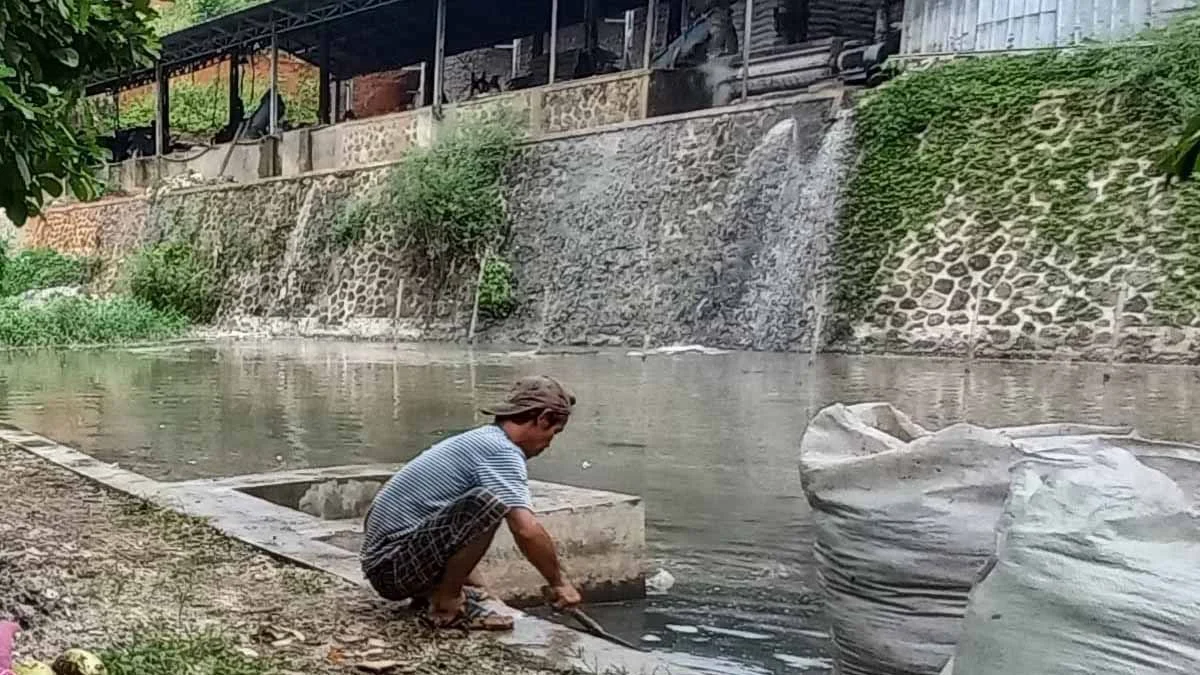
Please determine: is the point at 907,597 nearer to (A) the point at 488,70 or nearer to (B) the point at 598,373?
(B) the point at 598,373

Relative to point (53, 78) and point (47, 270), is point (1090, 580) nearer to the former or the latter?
point (53, 78)

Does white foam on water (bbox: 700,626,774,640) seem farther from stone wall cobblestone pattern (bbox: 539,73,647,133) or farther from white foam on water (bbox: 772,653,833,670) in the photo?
stone wall cobblestone pattern (bbox: 539,73,647,133)

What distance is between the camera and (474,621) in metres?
3.86

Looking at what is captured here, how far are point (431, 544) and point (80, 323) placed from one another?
19.7 m

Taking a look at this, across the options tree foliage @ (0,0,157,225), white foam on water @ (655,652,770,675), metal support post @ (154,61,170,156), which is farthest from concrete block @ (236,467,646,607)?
metal support post @ (154,61,170,156)

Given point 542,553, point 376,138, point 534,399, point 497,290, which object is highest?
point 376,138

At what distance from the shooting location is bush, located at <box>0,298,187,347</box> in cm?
2106

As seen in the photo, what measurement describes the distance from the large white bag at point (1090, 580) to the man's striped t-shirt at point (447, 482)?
1894mm

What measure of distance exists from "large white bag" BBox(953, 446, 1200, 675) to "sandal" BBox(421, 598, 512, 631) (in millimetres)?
1913

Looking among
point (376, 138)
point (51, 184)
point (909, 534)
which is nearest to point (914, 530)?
point (909, 534)

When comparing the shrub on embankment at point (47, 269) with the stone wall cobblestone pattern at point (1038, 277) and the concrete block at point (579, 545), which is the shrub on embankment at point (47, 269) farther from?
the concrete block at point (579, 545)

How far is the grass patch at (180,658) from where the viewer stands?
3260 mm

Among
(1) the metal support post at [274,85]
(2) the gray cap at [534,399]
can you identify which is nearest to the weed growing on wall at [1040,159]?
(2) the gray cap at [534,399]

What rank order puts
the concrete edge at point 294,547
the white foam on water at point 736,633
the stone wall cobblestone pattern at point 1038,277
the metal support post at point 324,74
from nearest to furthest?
1. the concrete edge at point 294,547
2. the white foam on water at point 736,633
3. the stone wall cobblestone pattern at point 1038,277
4. the metal support post at point 324,74
